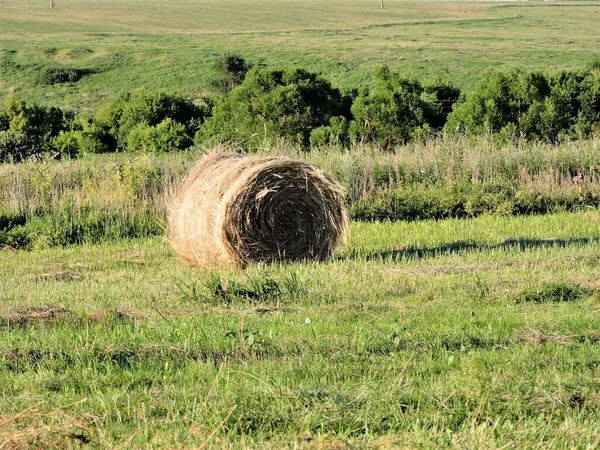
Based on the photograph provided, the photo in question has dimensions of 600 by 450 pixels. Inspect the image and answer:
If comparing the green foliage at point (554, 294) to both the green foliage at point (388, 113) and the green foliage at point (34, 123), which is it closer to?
the green foliage at point (388, 113)

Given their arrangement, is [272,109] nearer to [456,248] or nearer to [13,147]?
[13,147]

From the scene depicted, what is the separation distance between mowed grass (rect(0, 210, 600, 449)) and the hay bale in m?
0.60

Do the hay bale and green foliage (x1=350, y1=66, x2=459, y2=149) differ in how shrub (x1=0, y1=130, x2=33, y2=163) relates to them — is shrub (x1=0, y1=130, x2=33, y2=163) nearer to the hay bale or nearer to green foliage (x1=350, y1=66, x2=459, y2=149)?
green foliage (x1=350, y1=66, x2=459, y2=149)

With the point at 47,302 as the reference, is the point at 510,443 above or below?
above

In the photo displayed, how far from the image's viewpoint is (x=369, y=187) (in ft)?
60.7

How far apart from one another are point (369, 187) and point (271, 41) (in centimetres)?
6952

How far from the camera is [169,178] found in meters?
18.3

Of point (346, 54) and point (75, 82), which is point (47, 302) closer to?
point (75, 82)

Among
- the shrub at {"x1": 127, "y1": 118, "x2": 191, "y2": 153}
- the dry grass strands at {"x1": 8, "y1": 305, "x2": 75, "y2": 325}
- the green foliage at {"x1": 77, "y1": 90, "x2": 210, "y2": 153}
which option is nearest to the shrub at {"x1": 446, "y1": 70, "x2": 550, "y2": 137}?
the shrub at {"x1": 127, "y1": 118, "x2": 191, "y2": 153}

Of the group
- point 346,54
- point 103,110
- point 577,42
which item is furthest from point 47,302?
point 577,42

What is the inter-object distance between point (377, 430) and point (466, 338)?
2301 millimetres

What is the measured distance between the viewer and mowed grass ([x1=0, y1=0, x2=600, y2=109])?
6600 cm

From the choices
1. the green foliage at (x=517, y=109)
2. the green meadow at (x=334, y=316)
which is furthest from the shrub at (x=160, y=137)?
the green meadow at (x=334, y=316)

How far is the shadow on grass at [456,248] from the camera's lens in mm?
12891
